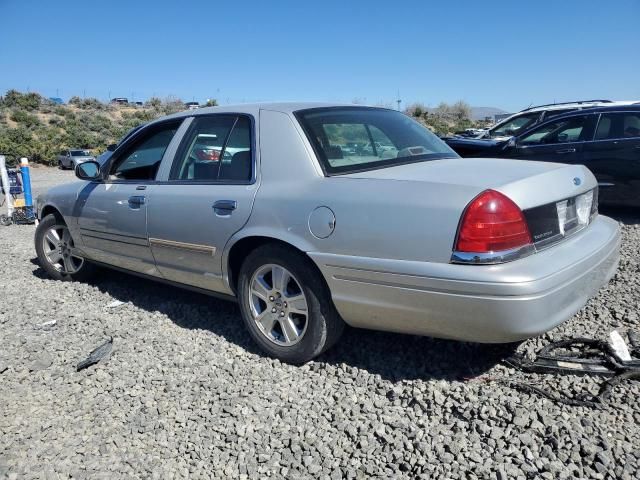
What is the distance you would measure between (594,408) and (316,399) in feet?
4.61

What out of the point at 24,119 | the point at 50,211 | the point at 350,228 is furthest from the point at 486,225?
the point at 24,119

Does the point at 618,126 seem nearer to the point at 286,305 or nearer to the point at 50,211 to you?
the point at 286,305

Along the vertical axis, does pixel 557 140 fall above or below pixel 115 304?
above

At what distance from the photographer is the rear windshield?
10.5 feet

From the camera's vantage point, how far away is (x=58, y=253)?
5.29 metres

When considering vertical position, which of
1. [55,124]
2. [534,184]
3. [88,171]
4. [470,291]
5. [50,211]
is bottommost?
[470,291]

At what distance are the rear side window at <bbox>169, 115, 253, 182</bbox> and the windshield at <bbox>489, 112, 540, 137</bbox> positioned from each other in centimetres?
821

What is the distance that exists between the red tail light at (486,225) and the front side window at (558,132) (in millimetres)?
5582

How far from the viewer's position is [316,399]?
2916mm

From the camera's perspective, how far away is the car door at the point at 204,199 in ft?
11.2

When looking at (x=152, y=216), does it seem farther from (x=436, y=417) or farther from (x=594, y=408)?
(x=594, y=408)

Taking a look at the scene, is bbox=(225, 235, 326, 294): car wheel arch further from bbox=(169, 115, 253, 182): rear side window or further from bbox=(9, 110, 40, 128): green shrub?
bbox=(9, 110, 40, 128): green shrub

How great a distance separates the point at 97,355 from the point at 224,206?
1.34 meters

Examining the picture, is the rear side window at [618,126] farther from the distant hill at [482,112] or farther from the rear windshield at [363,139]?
the distant hill at [482,112]
